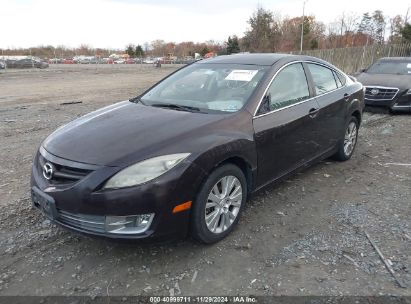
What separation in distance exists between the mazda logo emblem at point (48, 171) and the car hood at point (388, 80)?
890 cm

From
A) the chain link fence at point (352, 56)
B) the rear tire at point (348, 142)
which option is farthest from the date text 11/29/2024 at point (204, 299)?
the chain link fence at point (352, 56)

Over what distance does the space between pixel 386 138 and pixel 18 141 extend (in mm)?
6760

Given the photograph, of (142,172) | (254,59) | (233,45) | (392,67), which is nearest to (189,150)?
(142,172)

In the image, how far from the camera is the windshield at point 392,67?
35.6 feet

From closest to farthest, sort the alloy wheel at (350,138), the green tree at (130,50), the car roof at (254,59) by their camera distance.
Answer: the car roof at (254,59), the alloy wheel at (350,138), the green tree at (130,50)

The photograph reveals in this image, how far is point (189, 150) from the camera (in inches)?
126

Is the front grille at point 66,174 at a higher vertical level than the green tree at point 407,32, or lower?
lower

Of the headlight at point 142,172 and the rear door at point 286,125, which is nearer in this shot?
the headlight at point 142,172

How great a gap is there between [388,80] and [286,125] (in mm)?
7231

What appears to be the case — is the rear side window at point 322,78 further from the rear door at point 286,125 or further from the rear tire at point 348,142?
the rear tire at point 348,142

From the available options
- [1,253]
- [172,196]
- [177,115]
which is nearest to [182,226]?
[172,196]

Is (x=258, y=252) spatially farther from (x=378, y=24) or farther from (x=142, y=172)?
(x=378, y=24)

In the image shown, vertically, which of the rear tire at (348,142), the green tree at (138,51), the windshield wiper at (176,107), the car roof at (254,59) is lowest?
the green tree at (138,51)

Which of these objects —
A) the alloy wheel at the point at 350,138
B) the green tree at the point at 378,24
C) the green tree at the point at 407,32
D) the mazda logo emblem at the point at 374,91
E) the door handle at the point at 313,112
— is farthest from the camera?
the green tree at the point at 378,24
